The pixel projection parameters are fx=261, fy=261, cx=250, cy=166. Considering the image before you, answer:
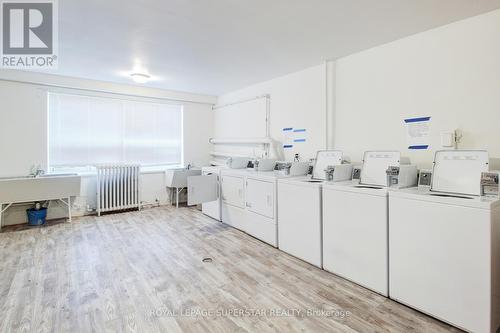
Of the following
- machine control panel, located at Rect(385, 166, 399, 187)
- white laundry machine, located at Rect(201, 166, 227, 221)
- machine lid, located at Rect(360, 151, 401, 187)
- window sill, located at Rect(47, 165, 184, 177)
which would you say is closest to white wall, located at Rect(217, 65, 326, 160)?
machine lid, located at Rect(360, 151, 401, 187)

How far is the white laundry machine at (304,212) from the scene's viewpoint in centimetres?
279

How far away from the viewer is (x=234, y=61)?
369 cm

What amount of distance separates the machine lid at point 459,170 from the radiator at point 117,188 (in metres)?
4.92

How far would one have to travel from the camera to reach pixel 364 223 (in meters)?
2.34

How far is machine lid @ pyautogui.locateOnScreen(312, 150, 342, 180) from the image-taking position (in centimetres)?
328

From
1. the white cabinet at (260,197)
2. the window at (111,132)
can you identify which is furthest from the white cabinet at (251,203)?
the window at (111,132)

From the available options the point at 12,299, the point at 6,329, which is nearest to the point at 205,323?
the point at 6,329

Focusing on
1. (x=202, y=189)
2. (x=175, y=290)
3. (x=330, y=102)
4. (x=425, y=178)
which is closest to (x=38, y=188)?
(x=202, y=189)

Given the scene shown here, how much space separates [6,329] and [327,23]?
3598 mm

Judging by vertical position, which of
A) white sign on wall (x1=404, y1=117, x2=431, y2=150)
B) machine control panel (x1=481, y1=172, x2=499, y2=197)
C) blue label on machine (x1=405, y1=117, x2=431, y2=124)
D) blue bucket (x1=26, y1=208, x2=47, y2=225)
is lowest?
blue bucket (x1=26, y1=208, x2=47, y2=225)

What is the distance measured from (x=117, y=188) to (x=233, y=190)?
8.10ft

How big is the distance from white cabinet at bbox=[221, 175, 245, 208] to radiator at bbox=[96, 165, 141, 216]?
2.05 metres

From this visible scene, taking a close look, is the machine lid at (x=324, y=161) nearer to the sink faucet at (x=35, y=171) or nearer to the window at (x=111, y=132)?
the window at (x=111, y=132)

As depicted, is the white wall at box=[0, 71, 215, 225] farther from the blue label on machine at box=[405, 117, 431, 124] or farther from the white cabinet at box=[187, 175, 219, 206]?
the blue label on machine at box=[405, 117, 431, 124]
